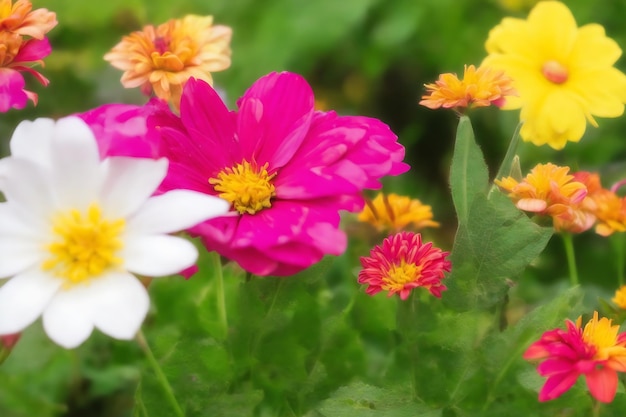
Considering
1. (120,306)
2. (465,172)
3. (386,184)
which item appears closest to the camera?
(120,306)

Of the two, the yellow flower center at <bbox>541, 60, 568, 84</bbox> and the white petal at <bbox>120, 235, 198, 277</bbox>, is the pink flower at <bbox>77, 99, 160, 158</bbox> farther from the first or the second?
the yellow flower center at <bbox>541, 60, 568, 84</bbox>

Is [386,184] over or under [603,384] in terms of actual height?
under

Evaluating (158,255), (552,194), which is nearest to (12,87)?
(158,255)

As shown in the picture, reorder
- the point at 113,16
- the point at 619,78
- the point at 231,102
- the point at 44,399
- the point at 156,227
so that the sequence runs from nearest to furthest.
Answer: the point at 156,227 < the point at 619,78 < the point at 44,399 < the point at 231,102 < the point at 113,16

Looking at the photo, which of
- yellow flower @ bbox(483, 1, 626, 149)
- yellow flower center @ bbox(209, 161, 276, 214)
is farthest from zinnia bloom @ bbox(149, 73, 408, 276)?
yellow flower @ bbox(483, 1, 626, 149)

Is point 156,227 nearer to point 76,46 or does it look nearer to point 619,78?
point 619,78

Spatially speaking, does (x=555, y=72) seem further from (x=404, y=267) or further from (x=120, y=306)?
(x=120, y=306)

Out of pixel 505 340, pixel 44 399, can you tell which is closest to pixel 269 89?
pixel 505 340
